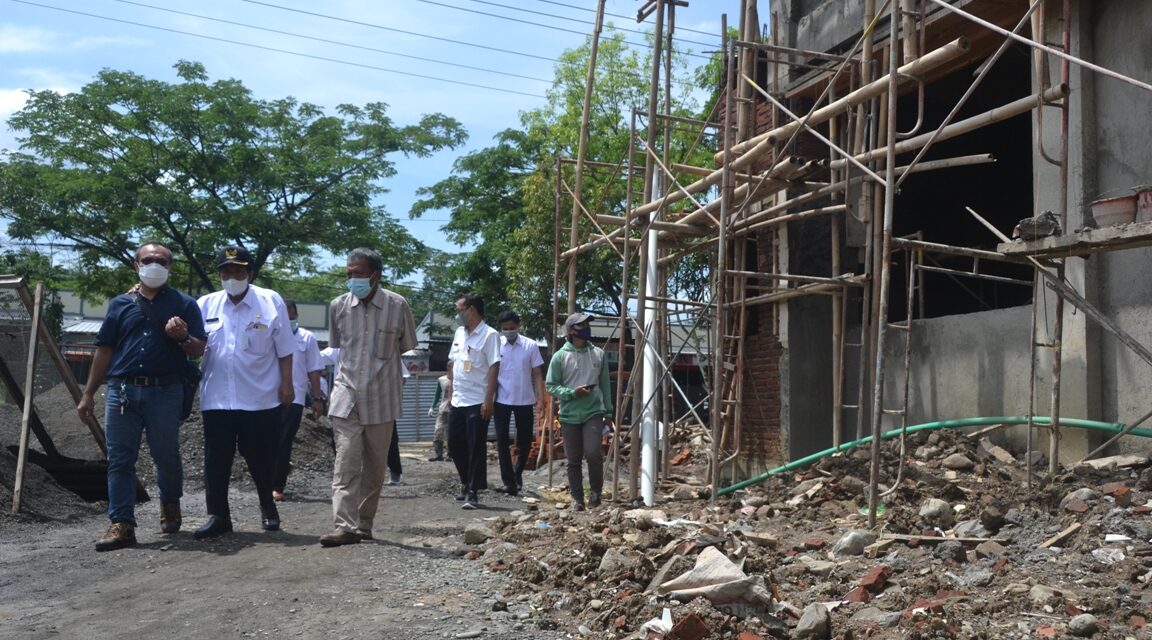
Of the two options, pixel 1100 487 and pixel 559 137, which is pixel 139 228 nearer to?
pixel 559 137

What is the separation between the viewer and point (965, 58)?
792 cm

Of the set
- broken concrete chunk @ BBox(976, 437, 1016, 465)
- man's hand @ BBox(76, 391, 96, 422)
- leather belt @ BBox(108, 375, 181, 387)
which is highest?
leather belt @ BBox(108, 375, 181, 387)

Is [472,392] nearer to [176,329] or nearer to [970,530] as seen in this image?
[176,329]

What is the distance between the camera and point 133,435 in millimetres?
6867

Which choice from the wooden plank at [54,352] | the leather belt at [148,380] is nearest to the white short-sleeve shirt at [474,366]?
the wooden plank at [54,352]

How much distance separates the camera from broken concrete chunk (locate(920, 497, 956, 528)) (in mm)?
6505

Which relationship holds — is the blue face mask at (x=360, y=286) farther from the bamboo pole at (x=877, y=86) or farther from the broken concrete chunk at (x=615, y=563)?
the bamboo pole at (x=877, y=86)

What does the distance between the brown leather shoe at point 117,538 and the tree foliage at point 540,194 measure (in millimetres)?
17761

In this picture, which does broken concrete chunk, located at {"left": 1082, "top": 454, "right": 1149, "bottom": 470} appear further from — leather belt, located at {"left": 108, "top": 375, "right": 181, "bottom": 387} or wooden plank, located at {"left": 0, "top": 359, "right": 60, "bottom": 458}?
wooden plank, located at {"left": 0, "top": 359, "right": 60, "bottom": 458}

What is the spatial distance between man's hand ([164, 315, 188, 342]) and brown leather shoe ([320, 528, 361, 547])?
1503 millimetres

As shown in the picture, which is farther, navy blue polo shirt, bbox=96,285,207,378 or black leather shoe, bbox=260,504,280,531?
black leather shoe, bbox=260,504,280,531

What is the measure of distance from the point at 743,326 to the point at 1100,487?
4.42m

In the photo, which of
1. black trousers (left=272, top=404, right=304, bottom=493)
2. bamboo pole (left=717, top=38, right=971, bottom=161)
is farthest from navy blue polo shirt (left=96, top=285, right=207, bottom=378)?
bamboo pole (left=717, top=38, right=971, bottom=161)

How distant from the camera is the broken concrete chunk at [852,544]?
242 inches
